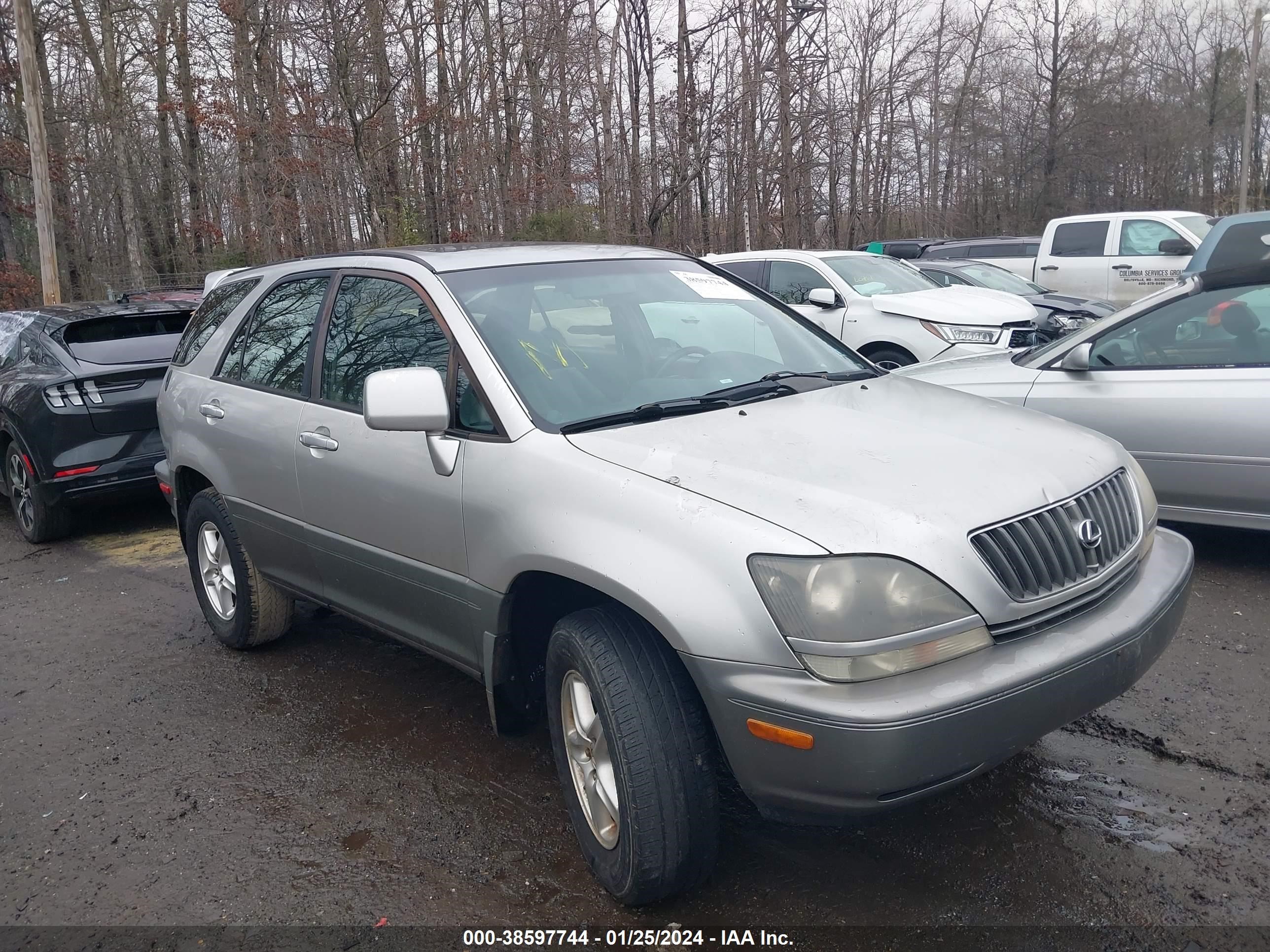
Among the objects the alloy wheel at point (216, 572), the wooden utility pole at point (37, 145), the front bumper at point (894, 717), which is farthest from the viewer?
the wooden utility pole at point (37, 145)

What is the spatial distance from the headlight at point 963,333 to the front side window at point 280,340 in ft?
20.1

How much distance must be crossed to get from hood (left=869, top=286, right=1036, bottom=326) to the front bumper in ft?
22.4

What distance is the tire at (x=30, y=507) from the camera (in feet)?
23.3

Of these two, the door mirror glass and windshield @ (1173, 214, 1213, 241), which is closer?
the door mirror glass

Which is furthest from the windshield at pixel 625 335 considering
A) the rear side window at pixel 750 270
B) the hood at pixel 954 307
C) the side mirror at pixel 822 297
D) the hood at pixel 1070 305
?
the hood at pixel 1070 305

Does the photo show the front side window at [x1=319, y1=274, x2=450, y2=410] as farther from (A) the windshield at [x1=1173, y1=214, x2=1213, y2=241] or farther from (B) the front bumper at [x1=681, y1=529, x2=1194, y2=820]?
(A) the windshield at [x1=1173, y1=214, x2=1213, y2=241]

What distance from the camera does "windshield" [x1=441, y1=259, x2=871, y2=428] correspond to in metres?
3.22

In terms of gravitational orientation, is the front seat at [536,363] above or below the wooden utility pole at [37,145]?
below

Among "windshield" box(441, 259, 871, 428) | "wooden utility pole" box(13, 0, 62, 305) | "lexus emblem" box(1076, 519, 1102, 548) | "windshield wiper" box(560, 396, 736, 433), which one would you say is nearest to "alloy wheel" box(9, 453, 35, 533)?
"windshield" box(441, 259, 871, 428)

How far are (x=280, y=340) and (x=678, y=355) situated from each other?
1.83 meters

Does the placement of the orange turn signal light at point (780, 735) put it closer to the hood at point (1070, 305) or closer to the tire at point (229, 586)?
the tire at point (229, 586)

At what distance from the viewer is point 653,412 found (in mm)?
3076

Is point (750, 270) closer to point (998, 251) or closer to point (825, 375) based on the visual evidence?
point (825, 375)

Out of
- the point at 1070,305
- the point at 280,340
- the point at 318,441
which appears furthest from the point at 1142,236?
the point at 318,441
